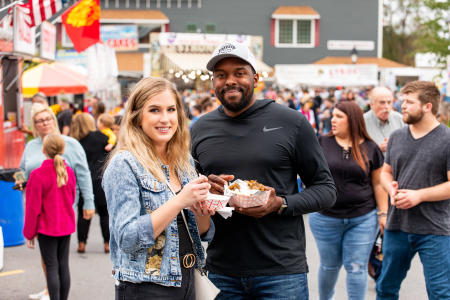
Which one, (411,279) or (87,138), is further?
(87,138)

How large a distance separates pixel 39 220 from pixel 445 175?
11.3 feet

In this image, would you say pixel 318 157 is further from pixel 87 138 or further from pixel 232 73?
pixel 87 138

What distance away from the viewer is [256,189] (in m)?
2.76

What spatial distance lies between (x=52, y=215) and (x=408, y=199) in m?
3.02

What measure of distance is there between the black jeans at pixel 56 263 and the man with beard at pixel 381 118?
11.5ft

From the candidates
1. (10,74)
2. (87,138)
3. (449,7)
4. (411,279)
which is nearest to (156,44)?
(10,74)

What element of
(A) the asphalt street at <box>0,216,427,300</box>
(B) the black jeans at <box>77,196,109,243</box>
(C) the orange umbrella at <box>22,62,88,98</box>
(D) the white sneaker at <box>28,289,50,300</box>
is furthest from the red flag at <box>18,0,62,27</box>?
(C) the orange umbrella at <box>22,62,88,98</box>

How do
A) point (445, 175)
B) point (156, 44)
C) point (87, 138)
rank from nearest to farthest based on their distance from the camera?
point (445, 175) → point (87, 138) → point (156, 44)

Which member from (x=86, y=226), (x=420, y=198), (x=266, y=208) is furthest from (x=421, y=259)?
(x=86, y=226)

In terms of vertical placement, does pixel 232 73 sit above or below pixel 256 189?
above

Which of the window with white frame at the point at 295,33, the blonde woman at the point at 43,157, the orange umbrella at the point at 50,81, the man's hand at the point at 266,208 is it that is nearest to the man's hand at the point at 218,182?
the man's hand at the point at 266,208

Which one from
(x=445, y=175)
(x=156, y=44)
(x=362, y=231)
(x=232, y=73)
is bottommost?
(x=362, y=231)

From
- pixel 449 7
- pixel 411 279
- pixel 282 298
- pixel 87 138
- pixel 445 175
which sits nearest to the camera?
pixel 282 298

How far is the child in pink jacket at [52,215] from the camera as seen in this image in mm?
5105
